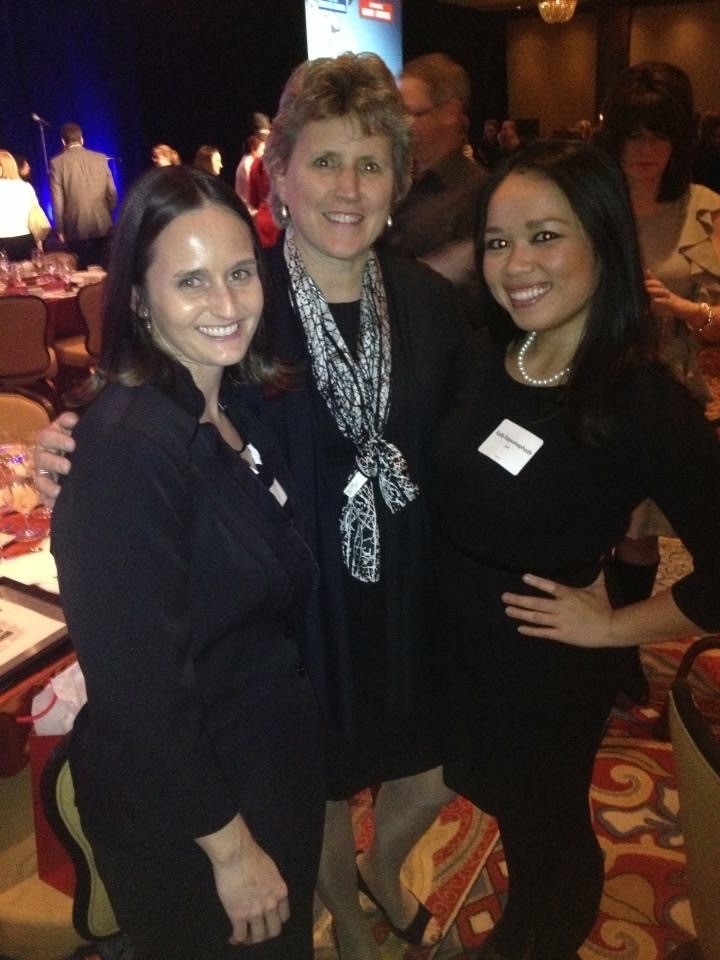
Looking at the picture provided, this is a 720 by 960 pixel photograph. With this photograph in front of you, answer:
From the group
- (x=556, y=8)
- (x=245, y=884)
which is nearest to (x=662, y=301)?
(x=245, y=884)

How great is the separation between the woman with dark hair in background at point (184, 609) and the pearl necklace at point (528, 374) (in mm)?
486

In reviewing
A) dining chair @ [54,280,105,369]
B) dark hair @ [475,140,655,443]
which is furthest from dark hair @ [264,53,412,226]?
dining chair @ [54,280,105,369]

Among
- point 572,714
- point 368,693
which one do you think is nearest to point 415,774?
point 368,693

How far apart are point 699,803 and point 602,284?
79 cm

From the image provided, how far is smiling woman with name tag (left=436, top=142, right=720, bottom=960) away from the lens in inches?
48.4

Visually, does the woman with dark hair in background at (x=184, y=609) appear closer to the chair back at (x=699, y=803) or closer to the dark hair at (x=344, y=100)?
the dark hair at (x=344, y=100)

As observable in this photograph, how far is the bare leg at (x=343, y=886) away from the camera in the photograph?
170cm

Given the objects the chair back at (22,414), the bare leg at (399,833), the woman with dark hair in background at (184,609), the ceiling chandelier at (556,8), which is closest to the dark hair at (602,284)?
the woman with dark hair in background at (184,609)

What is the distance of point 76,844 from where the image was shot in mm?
1255

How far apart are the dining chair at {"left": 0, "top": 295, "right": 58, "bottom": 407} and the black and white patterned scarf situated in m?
3.75

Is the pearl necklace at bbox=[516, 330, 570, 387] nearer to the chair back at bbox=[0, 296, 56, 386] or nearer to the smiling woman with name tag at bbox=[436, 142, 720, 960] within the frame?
the smiling woman with name tag at bbox=[436, 142, 720, 960]

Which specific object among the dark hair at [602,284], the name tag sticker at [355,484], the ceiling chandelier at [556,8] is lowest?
the name tag sticker at [355,484]

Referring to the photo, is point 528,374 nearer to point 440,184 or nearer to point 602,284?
point 602,284

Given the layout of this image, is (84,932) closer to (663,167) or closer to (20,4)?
(663,167)
